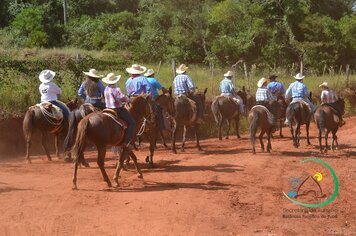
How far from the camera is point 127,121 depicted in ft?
38.1

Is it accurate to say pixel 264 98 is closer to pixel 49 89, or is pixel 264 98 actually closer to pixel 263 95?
pixel 263 95

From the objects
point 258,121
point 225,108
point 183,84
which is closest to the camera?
point 258,121

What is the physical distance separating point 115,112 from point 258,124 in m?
5.58

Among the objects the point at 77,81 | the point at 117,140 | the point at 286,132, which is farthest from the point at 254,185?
the point at 286,132

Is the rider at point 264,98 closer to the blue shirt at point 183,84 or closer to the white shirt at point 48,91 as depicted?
the blue shirt at point 183,84

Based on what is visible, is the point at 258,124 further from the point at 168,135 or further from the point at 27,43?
the point at 27,43

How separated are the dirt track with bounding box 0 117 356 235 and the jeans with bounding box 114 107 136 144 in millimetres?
1006

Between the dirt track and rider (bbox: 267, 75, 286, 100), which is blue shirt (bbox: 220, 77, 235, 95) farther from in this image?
the dirt track

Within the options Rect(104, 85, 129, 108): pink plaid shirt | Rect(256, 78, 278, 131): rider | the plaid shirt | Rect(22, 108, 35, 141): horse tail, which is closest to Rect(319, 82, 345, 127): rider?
Rect(256, 78, 278, 131): rider

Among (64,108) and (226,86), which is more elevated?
(226,86)

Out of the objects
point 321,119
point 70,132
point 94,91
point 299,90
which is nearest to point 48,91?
point 94,91

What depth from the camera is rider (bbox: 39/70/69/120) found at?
14031mm

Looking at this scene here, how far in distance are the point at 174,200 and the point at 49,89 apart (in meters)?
5.74

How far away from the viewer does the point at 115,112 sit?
1148 centimetres
